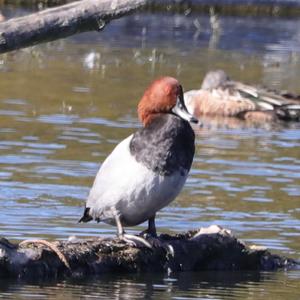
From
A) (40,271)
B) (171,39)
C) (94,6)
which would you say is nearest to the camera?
(94,6)

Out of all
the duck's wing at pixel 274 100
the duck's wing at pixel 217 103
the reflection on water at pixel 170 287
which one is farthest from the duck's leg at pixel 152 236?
the duck's wing at pixel 217 103

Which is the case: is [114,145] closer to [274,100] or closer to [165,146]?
[274,100]

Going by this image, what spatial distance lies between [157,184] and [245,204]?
10.6 feet

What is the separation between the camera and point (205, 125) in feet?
56.6

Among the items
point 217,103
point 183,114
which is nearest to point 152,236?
point 183,114

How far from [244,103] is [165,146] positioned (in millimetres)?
9526

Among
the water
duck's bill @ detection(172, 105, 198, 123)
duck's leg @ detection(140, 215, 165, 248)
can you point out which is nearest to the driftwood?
duck's leg @ detection(140, 215, 165, 248)

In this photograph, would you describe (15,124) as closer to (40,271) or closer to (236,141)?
(236,141)

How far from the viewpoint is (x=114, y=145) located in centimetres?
1477

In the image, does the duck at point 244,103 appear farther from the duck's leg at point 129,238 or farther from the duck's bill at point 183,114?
the duck's leg at point 129,238

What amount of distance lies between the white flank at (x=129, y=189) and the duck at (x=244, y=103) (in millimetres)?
8841

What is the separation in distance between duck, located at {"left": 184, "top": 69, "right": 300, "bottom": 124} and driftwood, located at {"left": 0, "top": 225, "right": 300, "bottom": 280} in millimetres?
8538

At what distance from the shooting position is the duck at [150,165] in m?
8.73

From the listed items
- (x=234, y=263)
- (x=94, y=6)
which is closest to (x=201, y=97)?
(x=234, y=263)
